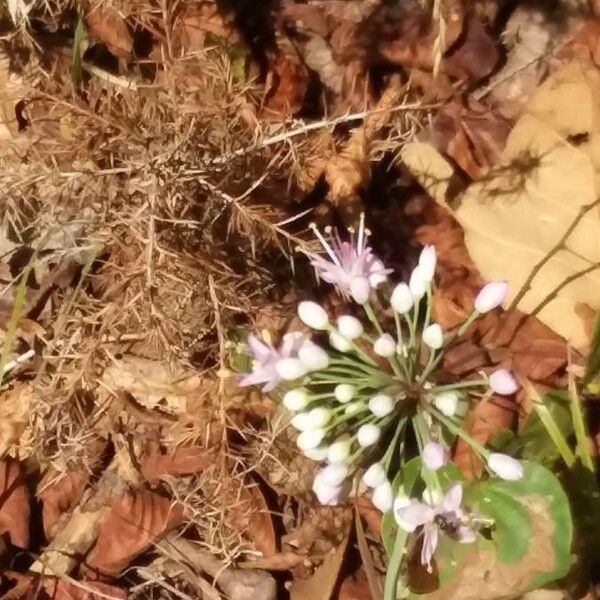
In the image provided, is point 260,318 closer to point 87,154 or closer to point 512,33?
point 87,154

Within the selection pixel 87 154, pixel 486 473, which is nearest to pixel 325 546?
pixel 486 473

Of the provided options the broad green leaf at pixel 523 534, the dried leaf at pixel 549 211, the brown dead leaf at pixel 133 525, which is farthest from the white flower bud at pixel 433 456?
the brown dead leaf at pixel 133 525

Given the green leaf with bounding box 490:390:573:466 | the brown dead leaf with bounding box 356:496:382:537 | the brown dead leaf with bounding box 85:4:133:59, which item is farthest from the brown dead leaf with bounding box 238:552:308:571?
the brown dead leaf with bounding box 85:4:133:59

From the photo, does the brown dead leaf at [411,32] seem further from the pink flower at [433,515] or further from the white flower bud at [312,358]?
the pink flower at [433,515]

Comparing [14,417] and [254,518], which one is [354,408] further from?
[14,417]

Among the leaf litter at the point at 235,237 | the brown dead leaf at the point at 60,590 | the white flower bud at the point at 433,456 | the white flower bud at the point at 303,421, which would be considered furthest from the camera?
the brown dead leaf at the point at 60,590

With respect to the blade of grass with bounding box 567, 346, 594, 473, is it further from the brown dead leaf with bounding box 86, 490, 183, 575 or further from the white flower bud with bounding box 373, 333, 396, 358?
the brown dead leaf with bounding box 86, 490, 183, 575
